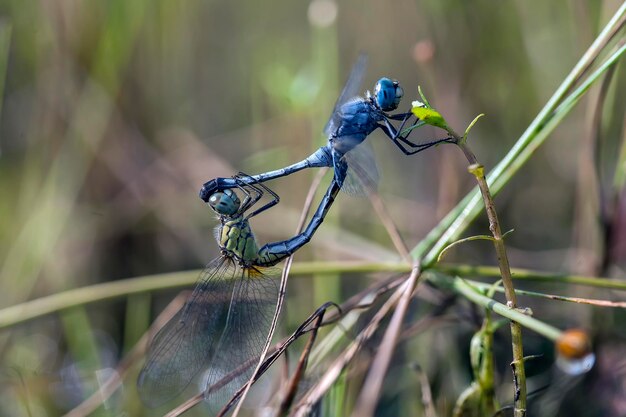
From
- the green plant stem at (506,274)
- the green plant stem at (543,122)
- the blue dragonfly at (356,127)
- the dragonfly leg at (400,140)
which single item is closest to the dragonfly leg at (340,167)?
Result: the blue dragonfly at (356,127)

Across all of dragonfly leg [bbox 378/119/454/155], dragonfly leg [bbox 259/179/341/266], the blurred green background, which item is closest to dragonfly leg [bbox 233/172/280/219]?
dragonfly leg [bbox 259/179/341/266]

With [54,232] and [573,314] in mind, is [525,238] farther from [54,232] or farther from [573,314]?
[54,232]

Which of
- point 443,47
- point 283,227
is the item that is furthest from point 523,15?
point 283,227

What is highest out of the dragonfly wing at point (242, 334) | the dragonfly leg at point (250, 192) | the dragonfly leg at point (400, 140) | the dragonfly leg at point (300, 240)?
the dragonfly leg at point (250, 192)

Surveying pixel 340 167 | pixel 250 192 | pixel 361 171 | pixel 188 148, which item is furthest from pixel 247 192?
pixel 188 148

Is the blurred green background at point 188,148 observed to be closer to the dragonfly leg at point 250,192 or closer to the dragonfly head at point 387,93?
the dragonfly leg at point 250,192

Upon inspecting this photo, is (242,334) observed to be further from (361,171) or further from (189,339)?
(361,171)

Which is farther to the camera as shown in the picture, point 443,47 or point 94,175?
point 94,175
